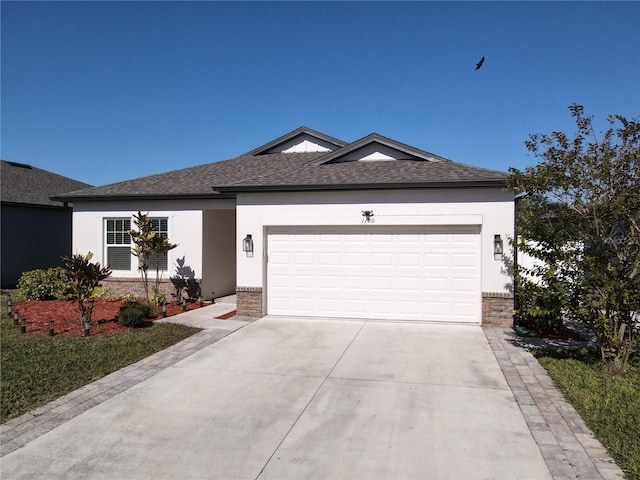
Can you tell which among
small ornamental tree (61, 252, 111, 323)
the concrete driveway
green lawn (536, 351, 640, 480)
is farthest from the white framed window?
green lawn (536, 351, 640, 480)

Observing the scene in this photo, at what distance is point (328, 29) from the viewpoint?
12.2 m

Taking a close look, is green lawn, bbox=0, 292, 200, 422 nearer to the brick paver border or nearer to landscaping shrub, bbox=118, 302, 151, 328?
landscaping shrub, bbox=118, 302, 151, 328

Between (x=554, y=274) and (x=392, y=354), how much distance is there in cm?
301

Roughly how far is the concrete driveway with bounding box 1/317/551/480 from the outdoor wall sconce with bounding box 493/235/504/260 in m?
2.79

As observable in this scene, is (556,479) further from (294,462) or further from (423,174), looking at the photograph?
(423,174)

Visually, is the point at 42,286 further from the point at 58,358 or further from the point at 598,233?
the point at 598,233

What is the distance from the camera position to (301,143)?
17172 mm

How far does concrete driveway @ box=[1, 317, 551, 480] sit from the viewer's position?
3.89m

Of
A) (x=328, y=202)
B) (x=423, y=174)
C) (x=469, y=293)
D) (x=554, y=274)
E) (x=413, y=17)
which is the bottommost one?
(x=469, y=293)

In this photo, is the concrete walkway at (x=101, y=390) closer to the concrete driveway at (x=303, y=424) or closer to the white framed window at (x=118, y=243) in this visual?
the concrete driveway at (x=303, y=424)

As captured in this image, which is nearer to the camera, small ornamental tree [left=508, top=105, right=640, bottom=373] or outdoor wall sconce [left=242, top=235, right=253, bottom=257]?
small ornamental tree [left=508, top=105, right=640, bottom=373]

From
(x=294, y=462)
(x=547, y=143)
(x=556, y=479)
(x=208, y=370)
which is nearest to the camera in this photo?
(x=556, y=479)

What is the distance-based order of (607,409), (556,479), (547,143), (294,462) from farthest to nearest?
1. (547,143)
2. (607,409)
3. (294,462)
4. (556,479)

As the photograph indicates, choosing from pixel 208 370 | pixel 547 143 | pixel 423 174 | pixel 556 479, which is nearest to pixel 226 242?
pixel 423 174
